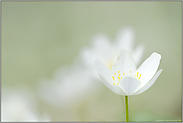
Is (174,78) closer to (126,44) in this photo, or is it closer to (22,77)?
(126,44)

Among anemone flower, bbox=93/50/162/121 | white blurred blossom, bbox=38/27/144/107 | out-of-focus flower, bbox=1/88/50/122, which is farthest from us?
white blurred blossom, bbox=38/27/144/107

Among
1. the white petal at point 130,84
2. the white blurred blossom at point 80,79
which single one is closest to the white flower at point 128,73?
the white petal at point 130,84

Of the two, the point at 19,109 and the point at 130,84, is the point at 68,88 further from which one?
the point at 130,84

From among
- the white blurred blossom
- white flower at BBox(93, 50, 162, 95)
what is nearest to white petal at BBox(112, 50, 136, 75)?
white flower at BBox(93, 50, 162, 95)

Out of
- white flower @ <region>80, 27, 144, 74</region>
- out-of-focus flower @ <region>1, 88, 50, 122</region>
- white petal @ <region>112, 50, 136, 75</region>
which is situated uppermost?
white flower @ <region>80, 27, 144, 74</region>

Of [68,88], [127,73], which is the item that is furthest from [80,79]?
[127,73]

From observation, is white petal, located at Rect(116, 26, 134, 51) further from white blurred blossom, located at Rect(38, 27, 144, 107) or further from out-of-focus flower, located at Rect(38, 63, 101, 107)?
out-of-focus flower, located at Rect(38, 63, 101, 107)

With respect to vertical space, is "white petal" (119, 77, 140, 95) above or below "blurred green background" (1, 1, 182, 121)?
below
